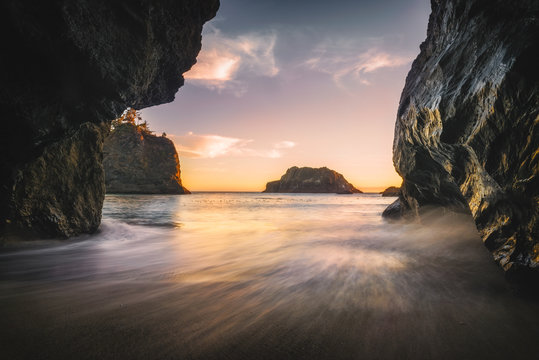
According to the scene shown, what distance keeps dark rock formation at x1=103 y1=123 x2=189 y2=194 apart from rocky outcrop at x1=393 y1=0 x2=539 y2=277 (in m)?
55.8

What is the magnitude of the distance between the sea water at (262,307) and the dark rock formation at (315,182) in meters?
112

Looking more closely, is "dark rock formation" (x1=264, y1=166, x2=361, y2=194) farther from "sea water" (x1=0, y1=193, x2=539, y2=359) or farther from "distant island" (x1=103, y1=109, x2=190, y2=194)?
"sea water" (x1=0, y1=193, x2=539, y2=359)

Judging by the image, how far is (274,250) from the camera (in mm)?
4898

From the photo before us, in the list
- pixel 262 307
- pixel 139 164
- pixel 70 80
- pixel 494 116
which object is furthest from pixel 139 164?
pixel 494 116

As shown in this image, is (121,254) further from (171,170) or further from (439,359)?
(171,170)

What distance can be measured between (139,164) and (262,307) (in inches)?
2360

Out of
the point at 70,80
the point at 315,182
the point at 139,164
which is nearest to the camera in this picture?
the point at 70,80

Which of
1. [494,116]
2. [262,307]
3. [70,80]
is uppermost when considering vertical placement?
[70,80]

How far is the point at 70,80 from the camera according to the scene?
3262 mm

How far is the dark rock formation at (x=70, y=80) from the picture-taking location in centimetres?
268

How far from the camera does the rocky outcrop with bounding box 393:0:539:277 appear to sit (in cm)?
200

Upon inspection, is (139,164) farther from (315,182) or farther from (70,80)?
(315,182)

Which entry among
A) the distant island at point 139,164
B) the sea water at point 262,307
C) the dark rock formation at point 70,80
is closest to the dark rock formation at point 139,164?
the distant island at point 139,164

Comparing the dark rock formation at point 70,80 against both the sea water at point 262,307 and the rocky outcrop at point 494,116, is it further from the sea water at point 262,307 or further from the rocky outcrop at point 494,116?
the rocky outcrop at point 494,116
